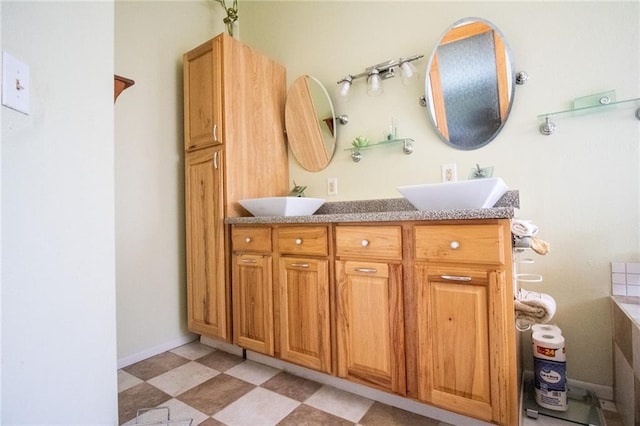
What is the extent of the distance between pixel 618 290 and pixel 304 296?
4.54ft

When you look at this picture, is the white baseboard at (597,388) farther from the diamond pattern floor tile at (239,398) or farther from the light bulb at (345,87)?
the light bulb at (345,87)

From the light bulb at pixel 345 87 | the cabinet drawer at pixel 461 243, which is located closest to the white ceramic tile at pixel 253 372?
the cabinet drawer at pixel 461 243

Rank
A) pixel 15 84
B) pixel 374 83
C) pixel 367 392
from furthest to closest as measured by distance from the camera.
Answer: pixel 374 83, pixel 367 392, pixel 15 84

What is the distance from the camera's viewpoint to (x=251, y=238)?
176 cm

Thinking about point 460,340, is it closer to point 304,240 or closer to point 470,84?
point 304,240

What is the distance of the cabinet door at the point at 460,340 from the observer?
1063 mm

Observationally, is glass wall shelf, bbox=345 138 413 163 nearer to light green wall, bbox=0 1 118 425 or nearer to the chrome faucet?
the chrome faucet

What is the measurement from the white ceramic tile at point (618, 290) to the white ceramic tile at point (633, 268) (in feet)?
0.22

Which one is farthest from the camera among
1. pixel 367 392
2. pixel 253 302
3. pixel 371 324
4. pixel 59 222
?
pixel 253 302

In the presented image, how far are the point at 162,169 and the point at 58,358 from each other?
5.19 ft

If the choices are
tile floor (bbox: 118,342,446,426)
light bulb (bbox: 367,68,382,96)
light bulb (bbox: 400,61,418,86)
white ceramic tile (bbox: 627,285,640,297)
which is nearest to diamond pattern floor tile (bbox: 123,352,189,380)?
tile floor (bbox: 118,342,446,426)

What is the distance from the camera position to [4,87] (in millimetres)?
592

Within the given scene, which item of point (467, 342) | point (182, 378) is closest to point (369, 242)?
point (467, 342)

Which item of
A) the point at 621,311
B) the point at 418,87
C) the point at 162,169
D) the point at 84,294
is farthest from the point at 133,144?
the point at 621,311
